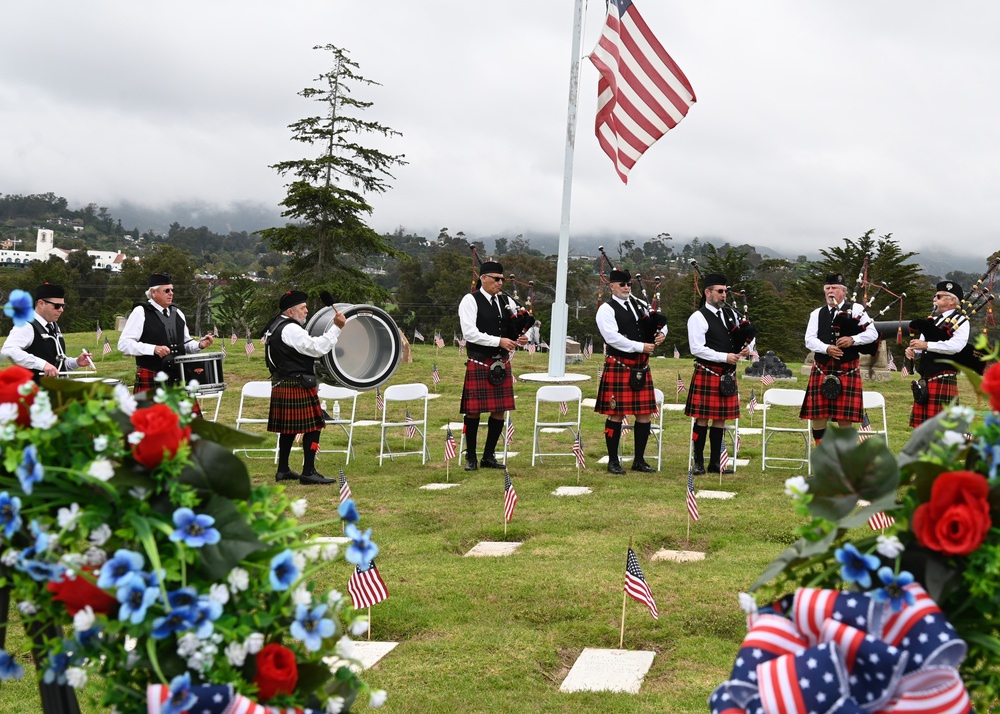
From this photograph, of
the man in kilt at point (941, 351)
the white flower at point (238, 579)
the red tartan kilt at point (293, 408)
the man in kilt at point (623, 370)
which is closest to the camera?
the white flower at point (238, 579)

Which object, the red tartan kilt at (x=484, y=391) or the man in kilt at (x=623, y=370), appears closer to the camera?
the man in kilt at (x=623, y=370)

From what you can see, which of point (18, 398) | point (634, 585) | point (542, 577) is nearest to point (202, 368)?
point (542, 577)

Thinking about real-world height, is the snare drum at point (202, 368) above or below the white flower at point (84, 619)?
below

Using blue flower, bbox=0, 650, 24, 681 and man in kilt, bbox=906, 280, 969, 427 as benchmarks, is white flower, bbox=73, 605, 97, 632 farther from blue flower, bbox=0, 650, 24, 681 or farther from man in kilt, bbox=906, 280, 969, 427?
man in kilt, bbox=906, 280, 969, 427

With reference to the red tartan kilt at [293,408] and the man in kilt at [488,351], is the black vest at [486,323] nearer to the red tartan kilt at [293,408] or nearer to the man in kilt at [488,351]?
the man in kilt at [488,351]

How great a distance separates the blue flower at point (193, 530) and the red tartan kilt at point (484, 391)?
6272 millimetres

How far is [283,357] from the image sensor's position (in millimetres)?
6832

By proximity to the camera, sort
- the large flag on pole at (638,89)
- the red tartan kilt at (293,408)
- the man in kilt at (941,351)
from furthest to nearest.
A: the large flag on pole at (638,89)
the red tartan kilt at (293,408)
the man in kilt at (941,351)

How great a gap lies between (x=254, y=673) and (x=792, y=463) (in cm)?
720

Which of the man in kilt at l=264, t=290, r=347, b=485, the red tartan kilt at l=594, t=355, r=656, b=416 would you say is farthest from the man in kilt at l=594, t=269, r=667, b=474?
the man in kilt at l=264, t=290, r=347, b=485

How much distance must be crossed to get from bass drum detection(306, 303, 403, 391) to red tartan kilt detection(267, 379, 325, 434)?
626 millimetres

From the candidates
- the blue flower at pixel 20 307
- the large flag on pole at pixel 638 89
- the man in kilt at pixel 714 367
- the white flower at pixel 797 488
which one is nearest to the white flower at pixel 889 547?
the white flower at pixel 797 488

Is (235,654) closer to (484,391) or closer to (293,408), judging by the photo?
(293,408)

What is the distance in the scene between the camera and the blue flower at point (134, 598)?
1.17 meters
